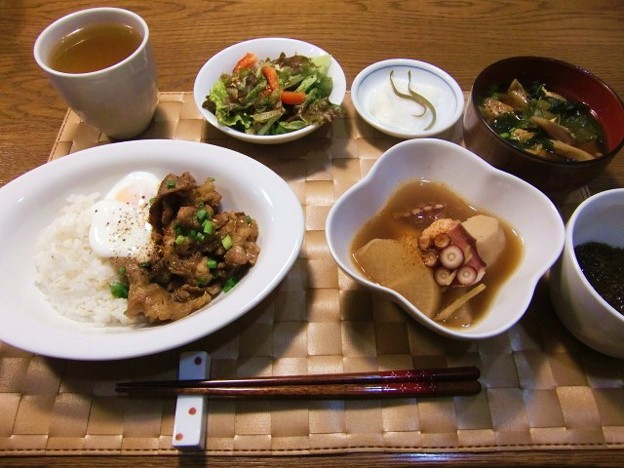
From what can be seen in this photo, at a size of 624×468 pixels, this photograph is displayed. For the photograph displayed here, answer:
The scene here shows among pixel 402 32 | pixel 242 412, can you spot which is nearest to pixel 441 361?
pixel 242 412

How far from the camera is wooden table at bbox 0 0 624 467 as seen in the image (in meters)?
2.42

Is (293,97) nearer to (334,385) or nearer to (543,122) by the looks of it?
(543,122)

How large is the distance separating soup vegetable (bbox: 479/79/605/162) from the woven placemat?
66 centimetres

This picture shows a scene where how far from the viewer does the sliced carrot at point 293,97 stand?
2.11 meters

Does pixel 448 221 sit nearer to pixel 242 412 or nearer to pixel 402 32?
pixel 242 412

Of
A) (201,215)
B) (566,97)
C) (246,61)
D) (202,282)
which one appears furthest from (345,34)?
(202,282)

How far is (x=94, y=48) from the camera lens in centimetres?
198

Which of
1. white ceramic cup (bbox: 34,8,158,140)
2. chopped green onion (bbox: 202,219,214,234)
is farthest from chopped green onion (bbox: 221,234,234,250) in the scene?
white ceramic cup (bbox: 34,8,158,140)

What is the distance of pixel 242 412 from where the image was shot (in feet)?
4.78

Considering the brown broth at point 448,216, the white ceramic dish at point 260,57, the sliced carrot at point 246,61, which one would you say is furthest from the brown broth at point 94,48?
the brown broth at point 448,216

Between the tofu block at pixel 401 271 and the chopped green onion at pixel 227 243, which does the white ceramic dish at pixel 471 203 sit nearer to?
the tofu block at pixel 401 271

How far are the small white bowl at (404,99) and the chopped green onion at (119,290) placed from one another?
1.32 meters

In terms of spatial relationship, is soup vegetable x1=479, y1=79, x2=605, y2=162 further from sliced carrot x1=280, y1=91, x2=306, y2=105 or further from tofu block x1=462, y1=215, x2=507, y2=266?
sliced carrot x1=280, y1=91, x2=306, y2=105

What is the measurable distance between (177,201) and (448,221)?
3.45 ft
